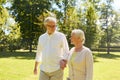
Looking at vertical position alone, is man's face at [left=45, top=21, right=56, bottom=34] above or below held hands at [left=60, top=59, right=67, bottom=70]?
above

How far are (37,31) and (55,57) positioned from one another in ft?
148

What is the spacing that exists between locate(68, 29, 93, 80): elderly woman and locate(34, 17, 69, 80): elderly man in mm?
1264

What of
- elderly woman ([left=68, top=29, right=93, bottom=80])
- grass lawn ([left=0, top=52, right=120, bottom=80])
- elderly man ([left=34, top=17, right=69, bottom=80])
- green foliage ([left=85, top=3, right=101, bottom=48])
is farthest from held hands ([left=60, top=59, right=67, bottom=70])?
green foliage ([left=85, top=3, right=101, bottom=48])

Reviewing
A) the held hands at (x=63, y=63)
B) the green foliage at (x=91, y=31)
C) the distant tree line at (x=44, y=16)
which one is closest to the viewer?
the held hands at (x=63, y=63)

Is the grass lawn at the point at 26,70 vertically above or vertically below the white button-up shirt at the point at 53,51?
below

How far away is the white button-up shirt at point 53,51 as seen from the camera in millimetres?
6799

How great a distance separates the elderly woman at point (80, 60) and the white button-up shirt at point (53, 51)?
140 centimetres

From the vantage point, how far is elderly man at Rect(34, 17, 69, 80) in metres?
6.69

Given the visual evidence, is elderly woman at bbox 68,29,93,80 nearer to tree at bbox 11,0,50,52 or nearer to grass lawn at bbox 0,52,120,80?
grass lawn at bbox 0,52,120,80

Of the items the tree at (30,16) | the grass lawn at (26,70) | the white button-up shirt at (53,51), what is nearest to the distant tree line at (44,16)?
the tree at (30,16)

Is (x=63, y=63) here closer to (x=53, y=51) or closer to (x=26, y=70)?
(x=53, y=51)

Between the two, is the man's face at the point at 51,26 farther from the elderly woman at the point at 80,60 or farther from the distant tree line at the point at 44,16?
the distant tree line at the point at 44,16

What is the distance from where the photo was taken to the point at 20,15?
173ft

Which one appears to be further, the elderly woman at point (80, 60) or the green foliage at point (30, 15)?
the green foliage at point (30, 15)
